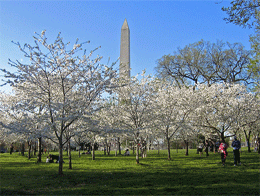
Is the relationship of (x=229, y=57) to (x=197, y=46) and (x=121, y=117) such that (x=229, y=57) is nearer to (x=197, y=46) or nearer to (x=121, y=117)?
(x=197, y=46)

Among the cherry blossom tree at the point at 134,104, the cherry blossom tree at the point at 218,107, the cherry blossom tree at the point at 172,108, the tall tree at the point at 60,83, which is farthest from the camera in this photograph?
the cherry blossom tree at the point at 218,107

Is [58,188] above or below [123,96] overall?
below

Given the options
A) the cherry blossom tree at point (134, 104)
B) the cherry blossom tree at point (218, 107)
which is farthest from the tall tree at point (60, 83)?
the cherry blossom tree at point (218, 107)

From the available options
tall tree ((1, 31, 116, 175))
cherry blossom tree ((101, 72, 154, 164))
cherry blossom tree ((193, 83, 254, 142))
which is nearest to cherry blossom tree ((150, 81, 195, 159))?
cherry blossom tree ((193, 83, 254, 142))

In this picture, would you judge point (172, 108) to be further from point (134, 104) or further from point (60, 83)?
point (60, 83)

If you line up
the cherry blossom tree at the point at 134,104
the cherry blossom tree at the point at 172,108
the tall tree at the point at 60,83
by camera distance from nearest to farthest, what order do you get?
the tall tree at the point at 60,83 → the cherry blossom tree at the point at 134,104 → the cherry blossom tree at the point at 172,108

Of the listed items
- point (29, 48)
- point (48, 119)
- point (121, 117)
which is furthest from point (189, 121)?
point (29, 48)

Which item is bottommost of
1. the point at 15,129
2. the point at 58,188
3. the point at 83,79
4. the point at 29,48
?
the point at 58,188

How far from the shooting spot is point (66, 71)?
10445 millimetres

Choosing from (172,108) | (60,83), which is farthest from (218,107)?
(60,83)

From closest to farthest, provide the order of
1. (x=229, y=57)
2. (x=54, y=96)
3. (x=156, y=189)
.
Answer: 1. (x=156, y=189)
2. (x=54, y=96)
3. (x=229, y=57)

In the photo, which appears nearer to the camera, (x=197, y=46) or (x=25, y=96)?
(x=25, y=96)

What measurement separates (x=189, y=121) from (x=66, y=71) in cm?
1246

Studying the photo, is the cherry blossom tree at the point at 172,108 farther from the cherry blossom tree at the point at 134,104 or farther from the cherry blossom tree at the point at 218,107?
the cherry blossom tree at the point at 134,104
